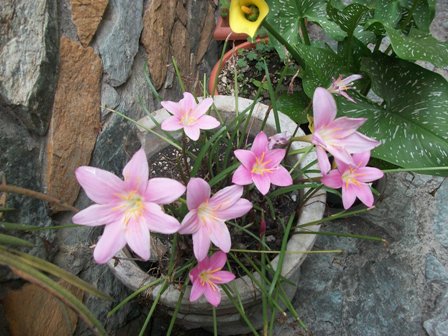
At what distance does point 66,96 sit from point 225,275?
48 centimetres

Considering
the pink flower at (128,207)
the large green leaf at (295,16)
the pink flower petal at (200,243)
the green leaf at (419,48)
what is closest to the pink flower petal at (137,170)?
the pink flower at (128,207)

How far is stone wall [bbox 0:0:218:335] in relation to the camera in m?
0.76

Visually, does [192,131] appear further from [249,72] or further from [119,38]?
[249,72]

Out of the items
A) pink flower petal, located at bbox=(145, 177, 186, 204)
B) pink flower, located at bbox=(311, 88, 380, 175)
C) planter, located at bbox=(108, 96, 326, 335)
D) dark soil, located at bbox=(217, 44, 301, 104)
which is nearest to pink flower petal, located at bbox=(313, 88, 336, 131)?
pink flower, located at bbox=(311, 88, 380, 175)

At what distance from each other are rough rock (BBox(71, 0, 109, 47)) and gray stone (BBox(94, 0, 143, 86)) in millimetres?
22

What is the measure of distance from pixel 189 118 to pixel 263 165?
0.15 metres

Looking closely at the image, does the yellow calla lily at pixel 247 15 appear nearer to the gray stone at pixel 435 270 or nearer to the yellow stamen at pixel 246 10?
the yellow stamen at pixel 246 10

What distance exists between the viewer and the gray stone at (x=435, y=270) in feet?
4.05

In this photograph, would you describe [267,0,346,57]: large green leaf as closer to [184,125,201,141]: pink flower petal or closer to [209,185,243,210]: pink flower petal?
[184,125,201,141]: pink flower petal

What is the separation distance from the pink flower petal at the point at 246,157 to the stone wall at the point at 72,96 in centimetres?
28

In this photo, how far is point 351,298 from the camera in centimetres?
122

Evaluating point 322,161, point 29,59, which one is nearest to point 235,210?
point 322,161

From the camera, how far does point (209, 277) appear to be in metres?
0.70

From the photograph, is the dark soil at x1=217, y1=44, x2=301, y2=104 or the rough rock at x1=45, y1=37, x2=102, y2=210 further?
the dark soil at x1=217, y1=44, x2=301, y2=104
